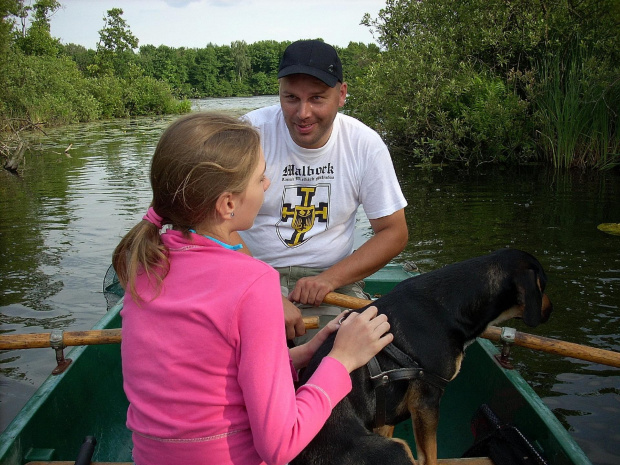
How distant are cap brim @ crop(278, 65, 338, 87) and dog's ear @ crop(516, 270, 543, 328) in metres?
1.59

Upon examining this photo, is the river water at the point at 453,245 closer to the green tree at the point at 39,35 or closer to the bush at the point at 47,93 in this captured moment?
the bush at the point at 47,93

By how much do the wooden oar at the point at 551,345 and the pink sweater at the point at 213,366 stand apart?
4.86ft

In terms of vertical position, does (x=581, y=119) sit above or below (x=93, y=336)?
above

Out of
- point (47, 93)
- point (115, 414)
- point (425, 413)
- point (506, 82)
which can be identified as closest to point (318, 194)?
point (425, 413)

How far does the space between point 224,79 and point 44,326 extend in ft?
332

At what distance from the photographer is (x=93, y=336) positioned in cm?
336

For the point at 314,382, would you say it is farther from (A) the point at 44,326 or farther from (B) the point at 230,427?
(A) the point at 44,326

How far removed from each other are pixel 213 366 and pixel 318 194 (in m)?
2.16

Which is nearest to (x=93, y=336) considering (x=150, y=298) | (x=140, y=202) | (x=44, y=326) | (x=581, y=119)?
(x=150, y=298)

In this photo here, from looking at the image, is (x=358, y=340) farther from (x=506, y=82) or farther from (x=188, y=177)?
(x=506, y=82)

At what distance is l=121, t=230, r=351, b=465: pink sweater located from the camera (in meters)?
1.57

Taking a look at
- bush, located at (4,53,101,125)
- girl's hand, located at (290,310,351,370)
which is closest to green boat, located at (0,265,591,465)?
girl's hand, located at (290,310,351,370)

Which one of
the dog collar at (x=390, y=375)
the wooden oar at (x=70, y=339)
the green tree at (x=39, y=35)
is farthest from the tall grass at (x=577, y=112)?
the green tree at (x=39, y=35)

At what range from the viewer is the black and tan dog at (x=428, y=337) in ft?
7.86
